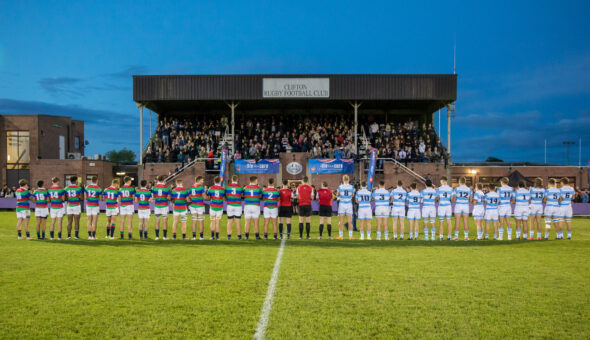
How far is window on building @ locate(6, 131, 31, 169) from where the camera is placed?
4022 centimetres

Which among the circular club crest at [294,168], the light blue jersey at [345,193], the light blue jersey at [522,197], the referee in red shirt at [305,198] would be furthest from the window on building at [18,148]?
the light blue jersey at [522,197]

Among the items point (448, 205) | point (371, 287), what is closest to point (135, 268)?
point (371, 287)

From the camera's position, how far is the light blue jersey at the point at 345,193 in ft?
44.5

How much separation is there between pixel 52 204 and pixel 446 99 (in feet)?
87.6

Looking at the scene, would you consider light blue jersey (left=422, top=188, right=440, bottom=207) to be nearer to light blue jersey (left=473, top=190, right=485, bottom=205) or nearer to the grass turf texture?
light blue jersey (left=473, top=190, right=485, bottom=205)

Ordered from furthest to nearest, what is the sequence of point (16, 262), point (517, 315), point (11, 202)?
point (11, 202)
point (16, 262)
point (517, 315)

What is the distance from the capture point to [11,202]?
29.2 m

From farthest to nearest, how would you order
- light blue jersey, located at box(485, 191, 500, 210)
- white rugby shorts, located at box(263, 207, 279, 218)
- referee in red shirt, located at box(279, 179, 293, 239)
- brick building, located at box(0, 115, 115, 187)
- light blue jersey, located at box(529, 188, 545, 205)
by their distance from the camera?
brick building, located at box(0, 115, 115, 187) → light blue jersey, located at box(529, 188, 545, 205) → light blue jersey, located at box(485, 191, 500, 210) → referee in red shirt, located at box(279, 179, 293, 239) → white rugby shorts, located at box(263, 207, 279, 218)

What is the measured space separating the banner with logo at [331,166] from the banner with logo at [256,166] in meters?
2.48

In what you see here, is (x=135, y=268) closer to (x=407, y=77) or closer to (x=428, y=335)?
(x=428, y=335)

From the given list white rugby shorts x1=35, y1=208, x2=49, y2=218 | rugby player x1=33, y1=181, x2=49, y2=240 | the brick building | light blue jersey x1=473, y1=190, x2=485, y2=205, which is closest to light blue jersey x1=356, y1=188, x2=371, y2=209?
light blue jersey x1=473, y1=190, x2=485, y2=205

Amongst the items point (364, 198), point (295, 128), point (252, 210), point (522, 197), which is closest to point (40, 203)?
point (252, 210)

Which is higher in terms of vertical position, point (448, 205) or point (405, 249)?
point (448, 205)

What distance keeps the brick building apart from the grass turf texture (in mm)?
25875
